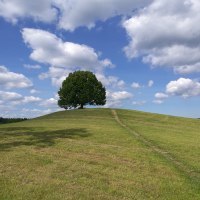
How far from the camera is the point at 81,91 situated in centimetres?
10331

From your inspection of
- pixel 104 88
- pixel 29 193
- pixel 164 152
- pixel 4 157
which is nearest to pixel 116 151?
pixel 164 152

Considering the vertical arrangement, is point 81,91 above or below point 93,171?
above

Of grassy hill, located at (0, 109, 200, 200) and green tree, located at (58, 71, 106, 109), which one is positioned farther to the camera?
green tree, located at (58, 71, 106, 109)

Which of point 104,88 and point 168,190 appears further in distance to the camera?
point 104,88

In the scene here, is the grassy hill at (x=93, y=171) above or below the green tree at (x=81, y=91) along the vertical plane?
below

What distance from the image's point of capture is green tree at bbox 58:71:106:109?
4070 inches

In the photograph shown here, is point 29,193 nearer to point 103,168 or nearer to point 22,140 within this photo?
point 103,168

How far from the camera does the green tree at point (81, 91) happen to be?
103 m

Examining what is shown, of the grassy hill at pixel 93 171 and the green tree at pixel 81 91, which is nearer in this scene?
the grassy hill at pixel 93 171

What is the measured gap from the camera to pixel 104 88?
356ft

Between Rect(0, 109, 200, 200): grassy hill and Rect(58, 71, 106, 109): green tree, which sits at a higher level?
Rect(58, 71, 106, 109): green tree

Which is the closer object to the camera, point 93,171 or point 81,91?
point 93,171

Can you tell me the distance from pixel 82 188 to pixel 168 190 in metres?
3.71

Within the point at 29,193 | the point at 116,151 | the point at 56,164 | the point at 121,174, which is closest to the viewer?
the point at 29,193
